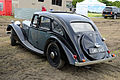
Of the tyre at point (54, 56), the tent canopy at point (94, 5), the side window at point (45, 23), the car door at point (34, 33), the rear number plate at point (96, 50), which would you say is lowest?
the tyre at point (54, 56)

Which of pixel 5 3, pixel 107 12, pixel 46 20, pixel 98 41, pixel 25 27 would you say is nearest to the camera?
pixel 98 41

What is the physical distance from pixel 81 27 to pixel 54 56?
1.17 meters

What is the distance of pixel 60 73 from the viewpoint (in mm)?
4457

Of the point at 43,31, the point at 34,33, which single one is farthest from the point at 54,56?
the point at 34,33

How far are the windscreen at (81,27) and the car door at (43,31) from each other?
75 centimetres

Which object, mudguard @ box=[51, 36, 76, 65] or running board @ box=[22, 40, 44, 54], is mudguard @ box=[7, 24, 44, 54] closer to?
running board @ box=[22, 40, 44, 54]

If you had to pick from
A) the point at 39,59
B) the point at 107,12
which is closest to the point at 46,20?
the point at 39,59

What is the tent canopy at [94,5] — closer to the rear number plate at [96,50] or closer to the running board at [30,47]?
the running board at [30,47]

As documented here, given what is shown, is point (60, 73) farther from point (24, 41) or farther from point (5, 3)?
point (5, 3)

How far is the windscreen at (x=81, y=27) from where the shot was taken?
4745 mm

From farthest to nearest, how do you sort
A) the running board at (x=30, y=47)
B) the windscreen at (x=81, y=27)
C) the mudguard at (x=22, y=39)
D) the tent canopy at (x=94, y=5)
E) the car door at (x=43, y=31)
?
the tent canopy at (x=94, y=5) → the mudguard at (x=22, y=39) → the running board at (x=30, y=47) → the car door at (x=43, y=31) → the windscreen at (x=81, y=27)

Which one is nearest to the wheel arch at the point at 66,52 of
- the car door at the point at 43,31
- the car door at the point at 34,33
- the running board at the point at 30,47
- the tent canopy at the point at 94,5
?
the car door at the point at 43,31

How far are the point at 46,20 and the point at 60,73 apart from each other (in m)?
1.81

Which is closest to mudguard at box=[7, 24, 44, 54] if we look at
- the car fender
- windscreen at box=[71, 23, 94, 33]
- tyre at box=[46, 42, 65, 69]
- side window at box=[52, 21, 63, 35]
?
tyre at box=[46, 42, 65, 69]
